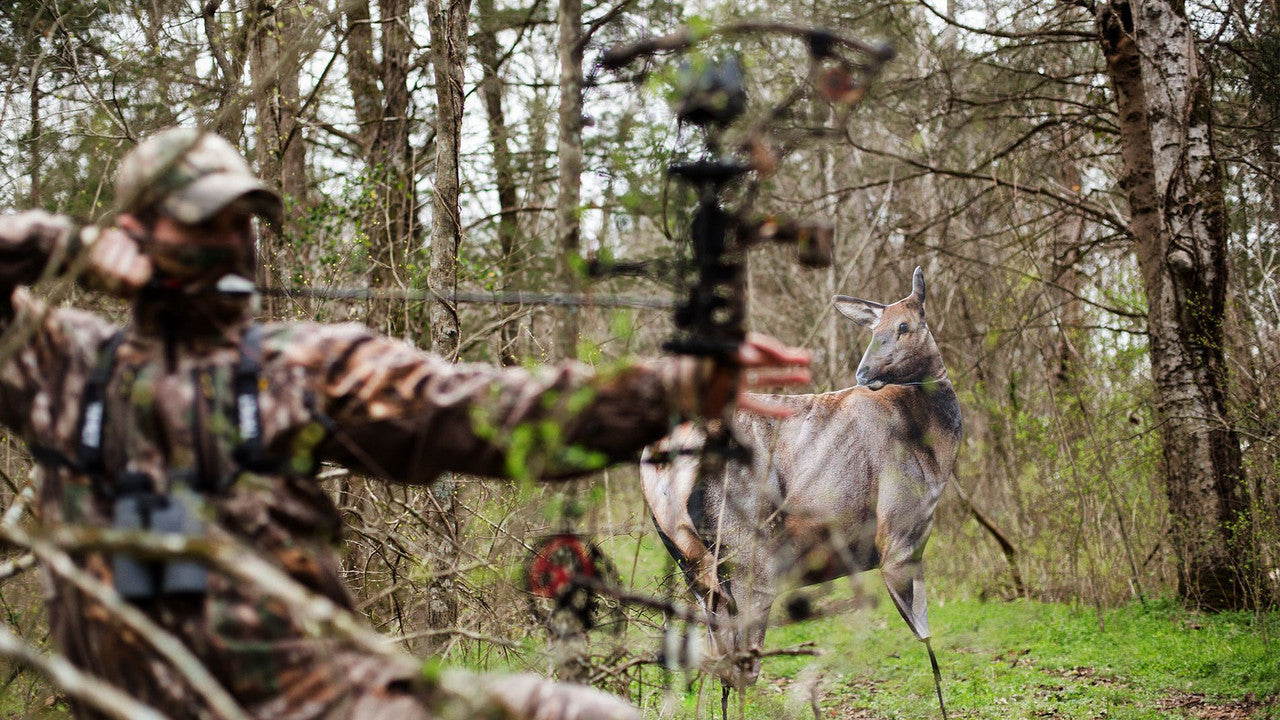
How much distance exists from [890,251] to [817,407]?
27.9 feet

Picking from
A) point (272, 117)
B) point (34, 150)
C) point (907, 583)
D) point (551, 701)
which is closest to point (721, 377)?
point (551, 701)

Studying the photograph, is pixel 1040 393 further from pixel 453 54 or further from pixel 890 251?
pixel 453 54

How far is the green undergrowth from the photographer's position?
23.3 feet

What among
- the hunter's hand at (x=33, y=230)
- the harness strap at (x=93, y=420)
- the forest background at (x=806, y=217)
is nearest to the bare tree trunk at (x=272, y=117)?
the forest background at (x=806, y=217)

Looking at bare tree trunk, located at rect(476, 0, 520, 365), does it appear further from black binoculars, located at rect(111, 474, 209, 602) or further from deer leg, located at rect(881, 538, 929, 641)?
black binoculars, located at rect(111, 474, 209, 602)

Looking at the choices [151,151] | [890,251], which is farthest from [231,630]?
[890,251]

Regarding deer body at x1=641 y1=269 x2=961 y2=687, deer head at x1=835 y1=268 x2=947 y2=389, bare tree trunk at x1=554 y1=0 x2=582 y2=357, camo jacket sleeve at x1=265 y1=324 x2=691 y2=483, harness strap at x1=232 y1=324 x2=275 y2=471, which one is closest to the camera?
harness strap at x1=232 y1=324 x2=275 y2=471

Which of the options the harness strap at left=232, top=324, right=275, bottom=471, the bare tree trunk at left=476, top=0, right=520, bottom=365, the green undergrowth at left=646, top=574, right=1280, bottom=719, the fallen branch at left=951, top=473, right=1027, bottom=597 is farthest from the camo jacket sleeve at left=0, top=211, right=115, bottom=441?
the fallen branch at left=951, top=473, right=1027, bottom=597

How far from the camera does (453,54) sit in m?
5.94

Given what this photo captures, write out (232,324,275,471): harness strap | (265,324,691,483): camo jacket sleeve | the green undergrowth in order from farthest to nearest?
the green undergrowth < (265,324,691,483): camo jacket sleeve < (232,324,275,471): harness strap

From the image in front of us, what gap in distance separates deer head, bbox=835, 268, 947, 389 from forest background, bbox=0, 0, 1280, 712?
1.67ft

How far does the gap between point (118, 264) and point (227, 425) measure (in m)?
0.41

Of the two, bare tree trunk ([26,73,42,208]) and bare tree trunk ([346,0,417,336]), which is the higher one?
bare tree trunk ([346,0,417,336])

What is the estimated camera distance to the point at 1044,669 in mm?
8492
